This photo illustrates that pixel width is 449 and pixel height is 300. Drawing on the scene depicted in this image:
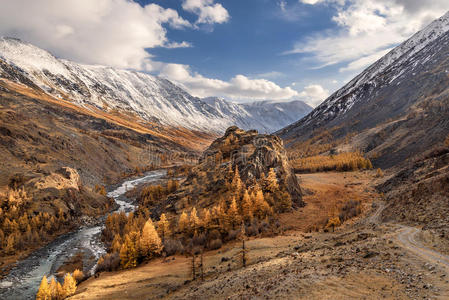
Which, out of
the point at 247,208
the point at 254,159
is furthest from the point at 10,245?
the point at 254,159

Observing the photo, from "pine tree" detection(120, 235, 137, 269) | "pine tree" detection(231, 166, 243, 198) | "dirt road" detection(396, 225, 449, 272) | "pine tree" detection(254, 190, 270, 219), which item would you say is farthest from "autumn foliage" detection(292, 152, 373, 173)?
"pine tree" detection(120, 235, 137, 269)

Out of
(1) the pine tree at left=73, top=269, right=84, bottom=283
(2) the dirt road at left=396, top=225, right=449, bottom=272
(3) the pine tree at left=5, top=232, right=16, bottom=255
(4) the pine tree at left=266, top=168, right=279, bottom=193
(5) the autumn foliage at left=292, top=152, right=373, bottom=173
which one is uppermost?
(5) the autumn foliage at left=292, top=152, right=373, bottom=173

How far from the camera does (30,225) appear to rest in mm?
59656

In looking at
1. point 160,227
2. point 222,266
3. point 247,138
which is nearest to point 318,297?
point 222,266

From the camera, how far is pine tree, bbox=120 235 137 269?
137 ft

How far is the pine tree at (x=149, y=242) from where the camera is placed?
4317 cm

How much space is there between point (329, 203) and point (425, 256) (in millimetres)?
44842

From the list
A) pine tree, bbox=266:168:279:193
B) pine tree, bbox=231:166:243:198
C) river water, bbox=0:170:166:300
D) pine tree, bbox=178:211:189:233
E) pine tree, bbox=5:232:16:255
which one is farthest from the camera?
pine tree, bbox=266:168:279:193

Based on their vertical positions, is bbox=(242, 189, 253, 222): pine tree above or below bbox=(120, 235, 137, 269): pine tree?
above

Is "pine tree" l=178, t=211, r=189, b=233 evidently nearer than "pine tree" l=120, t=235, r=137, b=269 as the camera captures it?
No

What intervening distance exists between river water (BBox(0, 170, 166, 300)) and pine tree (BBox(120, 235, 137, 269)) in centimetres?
687

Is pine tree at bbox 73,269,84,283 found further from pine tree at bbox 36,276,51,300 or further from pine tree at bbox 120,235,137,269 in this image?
pine tree at bbox 36,276,51,300

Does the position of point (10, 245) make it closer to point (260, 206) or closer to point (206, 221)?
point (206, 221)

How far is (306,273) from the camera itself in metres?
20.0
